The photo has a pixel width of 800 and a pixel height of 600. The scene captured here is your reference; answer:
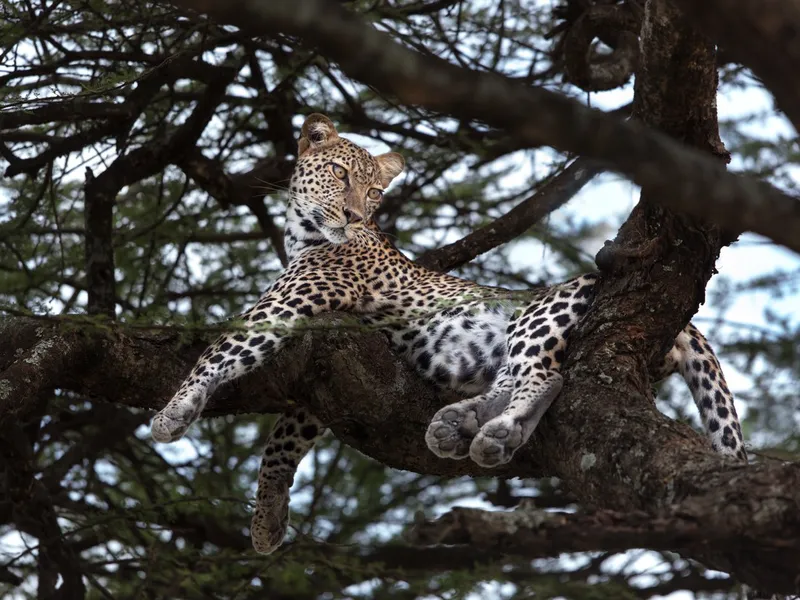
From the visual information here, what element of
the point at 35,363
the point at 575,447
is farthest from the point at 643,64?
the point at 35,363

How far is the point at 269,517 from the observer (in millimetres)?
6711

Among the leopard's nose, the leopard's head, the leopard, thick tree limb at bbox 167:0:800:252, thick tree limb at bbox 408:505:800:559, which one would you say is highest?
the leopard's head

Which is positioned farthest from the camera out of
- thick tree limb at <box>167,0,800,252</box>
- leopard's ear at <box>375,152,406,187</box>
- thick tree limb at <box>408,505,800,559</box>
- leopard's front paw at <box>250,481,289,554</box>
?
leopard's ear at <box>375,152,406,187</box>

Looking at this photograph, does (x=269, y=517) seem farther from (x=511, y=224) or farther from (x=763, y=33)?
(x=763, y=33)

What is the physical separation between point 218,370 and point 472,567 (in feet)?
5.13

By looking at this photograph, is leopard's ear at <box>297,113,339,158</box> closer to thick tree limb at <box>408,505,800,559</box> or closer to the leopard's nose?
the leopard's nose

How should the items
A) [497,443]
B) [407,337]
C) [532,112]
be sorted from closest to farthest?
[532,112], [497,443], [407,337]

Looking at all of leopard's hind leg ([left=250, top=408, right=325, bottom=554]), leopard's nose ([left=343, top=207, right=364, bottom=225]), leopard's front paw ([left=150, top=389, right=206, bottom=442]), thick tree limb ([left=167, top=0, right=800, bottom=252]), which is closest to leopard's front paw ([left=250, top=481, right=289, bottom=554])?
leopard's hind leg ([left=250, top=408, right=325, bottom=554])

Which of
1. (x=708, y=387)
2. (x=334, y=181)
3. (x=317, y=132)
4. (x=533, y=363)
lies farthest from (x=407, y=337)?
(x=317, y=132)

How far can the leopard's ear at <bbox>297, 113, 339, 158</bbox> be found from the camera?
830cm

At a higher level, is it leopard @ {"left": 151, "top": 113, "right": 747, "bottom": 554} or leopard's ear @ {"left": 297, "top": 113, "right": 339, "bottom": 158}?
→ leopard's ear @ {"left": 297, "top": 113, "right": 339, "bottom": 158}

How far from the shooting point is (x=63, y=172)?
7.69m

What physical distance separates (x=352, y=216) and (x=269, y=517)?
2087 mm

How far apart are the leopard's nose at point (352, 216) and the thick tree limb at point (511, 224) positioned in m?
0.58
